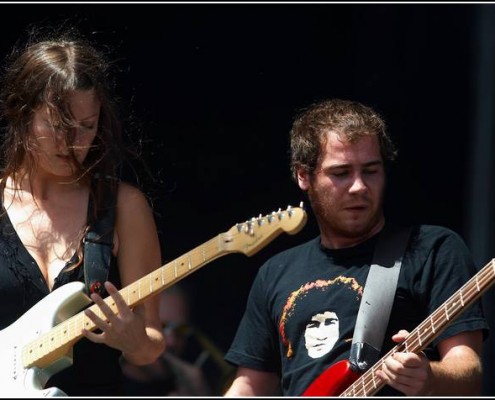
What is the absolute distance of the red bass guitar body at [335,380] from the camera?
3.23 meters

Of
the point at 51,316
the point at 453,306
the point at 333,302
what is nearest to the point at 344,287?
the point at 333,302

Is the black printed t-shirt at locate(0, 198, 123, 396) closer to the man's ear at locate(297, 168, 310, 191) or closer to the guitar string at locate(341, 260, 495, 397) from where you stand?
the man's ear at locate(297, 168, 310, 191)

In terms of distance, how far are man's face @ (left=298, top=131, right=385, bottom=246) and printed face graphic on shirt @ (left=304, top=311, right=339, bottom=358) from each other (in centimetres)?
25

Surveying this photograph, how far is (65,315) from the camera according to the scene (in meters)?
3.38

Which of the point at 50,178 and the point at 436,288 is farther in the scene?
the point at 50,178

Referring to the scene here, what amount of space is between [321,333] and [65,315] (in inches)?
28.1

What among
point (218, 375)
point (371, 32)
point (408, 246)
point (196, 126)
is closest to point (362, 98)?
point (371, 32)

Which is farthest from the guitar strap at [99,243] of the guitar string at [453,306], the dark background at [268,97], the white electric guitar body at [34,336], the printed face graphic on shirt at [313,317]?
the dark background at [268,97]

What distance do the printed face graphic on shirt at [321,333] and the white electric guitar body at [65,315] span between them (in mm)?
281

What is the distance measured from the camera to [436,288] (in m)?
3.22

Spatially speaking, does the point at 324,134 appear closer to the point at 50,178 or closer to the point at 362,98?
the point at 50,178

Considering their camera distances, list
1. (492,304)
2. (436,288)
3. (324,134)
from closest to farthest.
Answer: (436,288) < (324,134) < (492,304)

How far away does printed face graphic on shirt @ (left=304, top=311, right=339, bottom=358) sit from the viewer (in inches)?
130

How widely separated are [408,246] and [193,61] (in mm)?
1978
